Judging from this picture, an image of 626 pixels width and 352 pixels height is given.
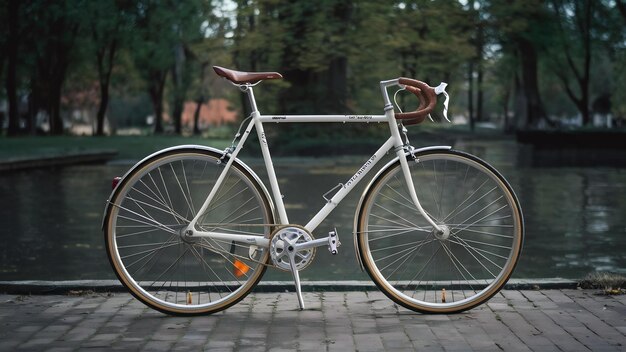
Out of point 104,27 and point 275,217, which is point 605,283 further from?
point 104,27

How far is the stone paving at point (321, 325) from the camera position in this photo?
5.03 m

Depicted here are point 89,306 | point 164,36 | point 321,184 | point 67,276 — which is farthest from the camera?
point 164,36

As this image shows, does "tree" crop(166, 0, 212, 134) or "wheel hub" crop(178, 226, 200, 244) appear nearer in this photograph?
"wheel hub" crop(178, 226, 200, 244)

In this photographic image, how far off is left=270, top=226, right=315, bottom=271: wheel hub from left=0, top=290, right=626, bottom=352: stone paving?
0.93 feet

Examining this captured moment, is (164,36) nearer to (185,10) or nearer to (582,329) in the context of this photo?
(185,10)

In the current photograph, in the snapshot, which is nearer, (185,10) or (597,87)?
(185,10)

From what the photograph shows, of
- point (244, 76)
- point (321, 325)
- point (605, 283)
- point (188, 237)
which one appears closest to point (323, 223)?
point (605, 283)

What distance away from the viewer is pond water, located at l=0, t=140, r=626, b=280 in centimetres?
888

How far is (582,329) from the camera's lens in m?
5.36

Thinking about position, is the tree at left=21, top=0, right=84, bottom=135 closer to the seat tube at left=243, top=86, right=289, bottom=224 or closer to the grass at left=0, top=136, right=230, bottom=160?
the grass at left=0, top=136, right=230, bottom=160

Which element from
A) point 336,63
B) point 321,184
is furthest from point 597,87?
point 321,184

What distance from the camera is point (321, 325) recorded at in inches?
217

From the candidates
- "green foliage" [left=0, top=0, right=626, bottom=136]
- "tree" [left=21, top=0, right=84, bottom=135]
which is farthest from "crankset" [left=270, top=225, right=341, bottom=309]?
"tree" [left=21, top=0, right=84, bottom=135]

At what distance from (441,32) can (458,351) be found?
22949 mm
